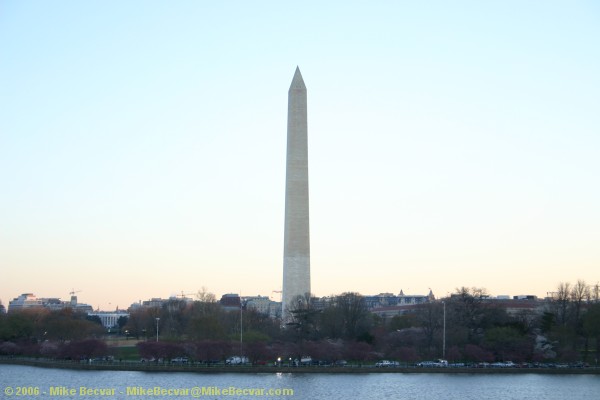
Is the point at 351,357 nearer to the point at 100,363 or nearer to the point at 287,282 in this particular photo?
the point at 287,282

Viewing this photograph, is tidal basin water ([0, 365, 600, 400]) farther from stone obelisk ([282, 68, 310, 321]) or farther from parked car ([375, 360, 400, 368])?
stone obelisk ([282, 68, 310, 321])

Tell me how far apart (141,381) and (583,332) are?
3333cm

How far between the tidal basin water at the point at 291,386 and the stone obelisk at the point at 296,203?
16.8m

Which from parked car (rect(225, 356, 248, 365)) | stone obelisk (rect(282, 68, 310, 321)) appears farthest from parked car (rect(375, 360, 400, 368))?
stone obelisk (rect(282, 68, 310, 321))

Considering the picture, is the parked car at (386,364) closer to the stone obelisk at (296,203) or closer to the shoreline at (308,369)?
the shoreline at (308,369)

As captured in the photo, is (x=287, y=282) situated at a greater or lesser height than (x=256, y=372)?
greater

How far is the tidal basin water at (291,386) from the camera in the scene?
52.8 m

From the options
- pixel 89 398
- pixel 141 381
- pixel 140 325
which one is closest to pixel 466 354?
pixel 141 381

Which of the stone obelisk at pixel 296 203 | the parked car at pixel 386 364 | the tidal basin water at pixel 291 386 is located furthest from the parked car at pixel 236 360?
the stone obelisk at pixel 296 203

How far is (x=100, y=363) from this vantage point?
243ft

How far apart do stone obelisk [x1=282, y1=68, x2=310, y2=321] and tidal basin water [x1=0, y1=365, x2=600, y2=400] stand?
1682 centimetres

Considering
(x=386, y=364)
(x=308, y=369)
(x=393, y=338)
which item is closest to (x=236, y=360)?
(x=308, y=369)

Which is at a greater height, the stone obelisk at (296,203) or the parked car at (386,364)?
the stone obelisk at (296,203)

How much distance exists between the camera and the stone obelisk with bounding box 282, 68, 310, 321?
8350 cm
